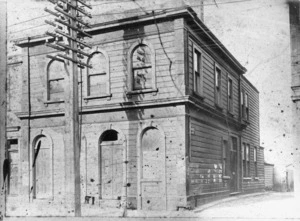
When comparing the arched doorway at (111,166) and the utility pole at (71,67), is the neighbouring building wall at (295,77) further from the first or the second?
the utility pole at (71,67)

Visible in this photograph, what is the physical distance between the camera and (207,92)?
11859 mm

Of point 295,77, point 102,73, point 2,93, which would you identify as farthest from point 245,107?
point 2,93

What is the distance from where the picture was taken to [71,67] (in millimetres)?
11086

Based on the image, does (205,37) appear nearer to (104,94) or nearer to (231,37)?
(231,37)

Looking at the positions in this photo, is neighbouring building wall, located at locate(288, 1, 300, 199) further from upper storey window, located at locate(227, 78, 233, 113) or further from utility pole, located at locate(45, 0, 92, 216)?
A: utility pole, located at locate(45, 0, 92, 216)

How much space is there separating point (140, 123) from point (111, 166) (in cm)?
151

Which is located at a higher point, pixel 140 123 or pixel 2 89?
pixel 2 89

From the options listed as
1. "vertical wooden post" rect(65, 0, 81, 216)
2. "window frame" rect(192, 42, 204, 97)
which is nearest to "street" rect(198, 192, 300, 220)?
"window frame" rect(192, 42, 204, 97)

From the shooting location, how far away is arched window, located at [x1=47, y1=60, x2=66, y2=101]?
12.2 m

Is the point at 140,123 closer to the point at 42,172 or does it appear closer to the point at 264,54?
the point at 42,172

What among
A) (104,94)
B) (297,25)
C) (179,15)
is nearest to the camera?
(297,25)

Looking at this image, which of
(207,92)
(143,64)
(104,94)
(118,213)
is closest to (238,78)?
(207,92)

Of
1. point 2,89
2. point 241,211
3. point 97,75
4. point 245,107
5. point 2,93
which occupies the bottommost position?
point 241,211

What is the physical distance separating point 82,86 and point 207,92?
3722 millimetres
